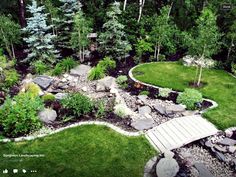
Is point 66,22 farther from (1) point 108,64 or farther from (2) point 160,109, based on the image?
(2) point 160,109

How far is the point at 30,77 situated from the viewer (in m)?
19.0

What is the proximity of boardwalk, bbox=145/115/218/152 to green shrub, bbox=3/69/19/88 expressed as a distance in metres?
A: 8.80

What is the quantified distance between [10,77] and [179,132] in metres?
10.3

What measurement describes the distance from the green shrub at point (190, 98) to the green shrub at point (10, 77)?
942 cm

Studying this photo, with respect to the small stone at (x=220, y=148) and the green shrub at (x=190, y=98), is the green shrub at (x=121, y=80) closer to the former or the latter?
the green shrub at (x=190, y=98)

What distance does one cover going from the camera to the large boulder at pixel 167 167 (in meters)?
11.3

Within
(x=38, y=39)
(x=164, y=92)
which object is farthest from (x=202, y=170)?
(x=38, y=39)

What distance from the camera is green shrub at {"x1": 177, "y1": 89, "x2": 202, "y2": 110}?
15688 millimetres

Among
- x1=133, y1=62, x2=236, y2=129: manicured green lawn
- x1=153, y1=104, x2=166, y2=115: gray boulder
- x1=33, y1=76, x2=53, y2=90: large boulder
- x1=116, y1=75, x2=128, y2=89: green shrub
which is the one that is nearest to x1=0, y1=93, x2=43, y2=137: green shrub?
x1=33, y1=76, x2=53, y2=90: large boulder

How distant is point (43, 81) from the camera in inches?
710

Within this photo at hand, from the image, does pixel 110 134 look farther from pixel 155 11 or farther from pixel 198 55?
pixel 155 11

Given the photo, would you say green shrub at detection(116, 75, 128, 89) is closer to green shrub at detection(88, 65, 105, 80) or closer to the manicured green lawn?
the manicured green lawn

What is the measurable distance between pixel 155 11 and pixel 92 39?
583 centimetres

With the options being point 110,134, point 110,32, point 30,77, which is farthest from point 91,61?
point 110,134
